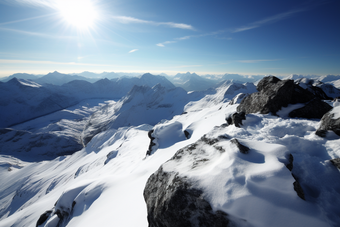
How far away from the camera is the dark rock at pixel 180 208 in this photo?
4.46 m

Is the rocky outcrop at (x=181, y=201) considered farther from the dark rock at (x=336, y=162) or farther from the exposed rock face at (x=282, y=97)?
the exposed rock face at (x=282, y=97)

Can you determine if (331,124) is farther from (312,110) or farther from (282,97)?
(282,97)

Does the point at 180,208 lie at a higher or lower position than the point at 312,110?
lower

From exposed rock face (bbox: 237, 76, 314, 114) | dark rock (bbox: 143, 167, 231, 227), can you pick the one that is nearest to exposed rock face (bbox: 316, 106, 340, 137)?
exposed rock face (bbox: 237, 76, 314, 114)

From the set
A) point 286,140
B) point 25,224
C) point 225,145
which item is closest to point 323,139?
point 286,140

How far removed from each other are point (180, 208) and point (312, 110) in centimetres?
1312

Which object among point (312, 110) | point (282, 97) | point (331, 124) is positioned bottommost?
point (312, 110)

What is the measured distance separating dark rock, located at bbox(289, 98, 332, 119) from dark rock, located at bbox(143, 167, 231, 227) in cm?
1137

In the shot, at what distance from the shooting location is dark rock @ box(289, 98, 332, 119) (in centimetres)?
1072

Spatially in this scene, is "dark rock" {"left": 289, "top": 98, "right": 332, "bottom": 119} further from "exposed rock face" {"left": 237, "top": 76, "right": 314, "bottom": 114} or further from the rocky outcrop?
the rocky outcrop

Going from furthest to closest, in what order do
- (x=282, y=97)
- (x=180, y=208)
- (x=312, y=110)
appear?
(x=282, y=97)
(x=312, y=110)
(x=180, y=208)

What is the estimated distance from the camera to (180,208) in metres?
5.00

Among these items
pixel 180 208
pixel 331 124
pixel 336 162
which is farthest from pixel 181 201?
pixel 331 124

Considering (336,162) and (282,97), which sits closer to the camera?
(336,162)
